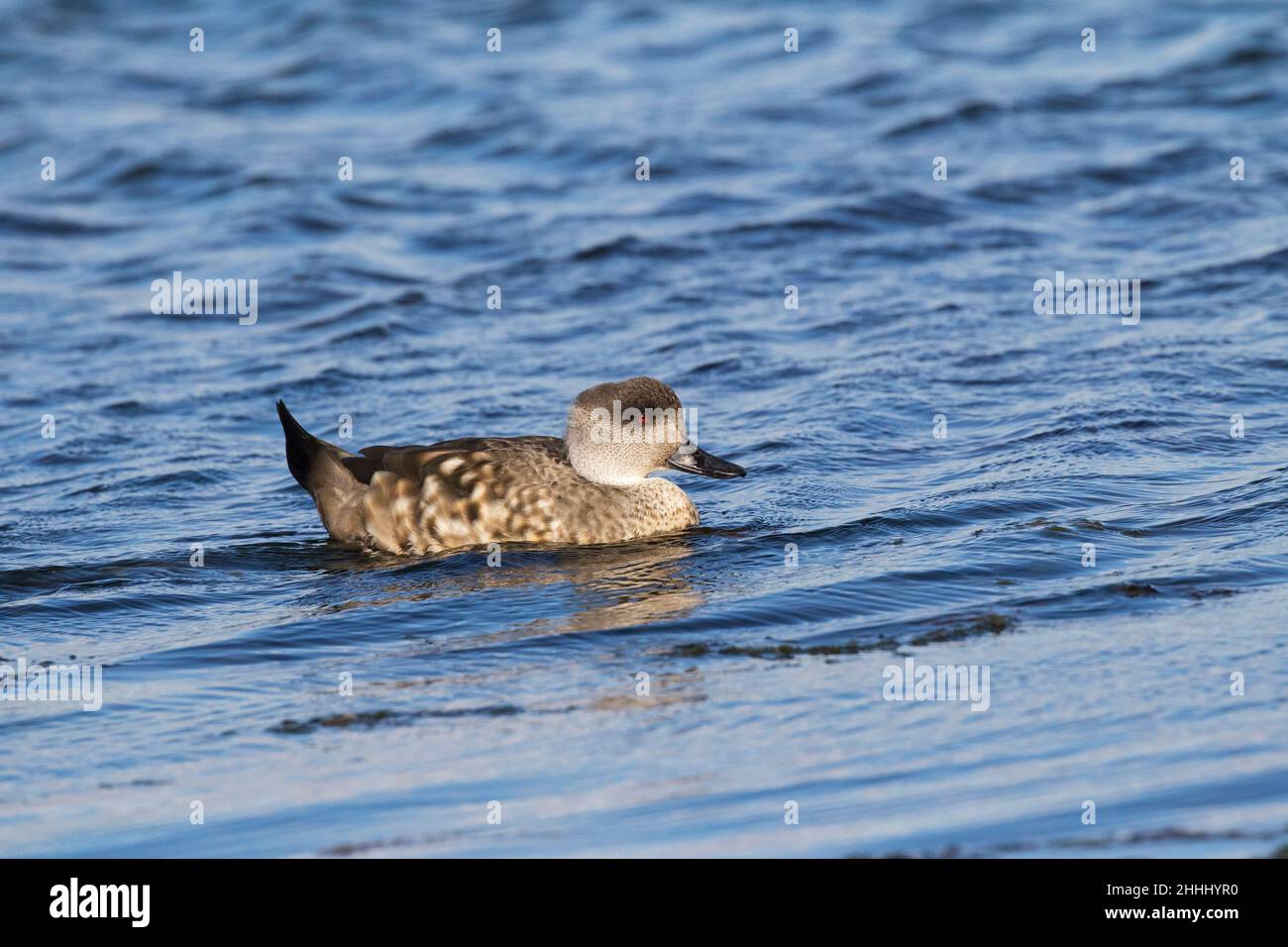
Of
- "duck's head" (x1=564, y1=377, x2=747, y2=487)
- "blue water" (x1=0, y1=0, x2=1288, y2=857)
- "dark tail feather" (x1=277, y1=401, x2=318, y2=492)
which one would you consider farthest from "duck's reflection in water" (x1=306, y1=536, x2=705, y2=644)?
"dark tail feather" (x1=277, y1=401, x2=318, y2=492)

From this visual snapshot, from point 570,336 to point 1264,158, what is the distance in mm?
7806

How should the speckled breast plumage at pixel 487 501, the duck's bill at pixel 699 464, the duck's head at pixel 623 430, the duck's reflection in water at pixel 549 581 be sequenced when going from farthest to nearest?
the duck's bill at pixel 699 464 < the duck's head at pixel 623 430 < the speckled breast plumage at pixel 487 501 < the duck's reflection in water at pixel 549 581

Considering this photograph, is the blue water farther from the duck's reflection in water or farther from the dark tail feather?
the dark tail feather

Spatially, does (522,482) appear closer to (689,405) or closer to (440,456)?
(440,456)

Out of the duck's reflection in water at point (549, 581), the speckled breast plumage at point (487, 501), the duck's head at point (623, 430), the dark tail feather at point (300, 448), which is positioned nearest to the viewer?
the duck's reflection in water at point (549, 581)

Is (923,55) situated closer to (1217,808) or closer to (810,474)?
(810,474)

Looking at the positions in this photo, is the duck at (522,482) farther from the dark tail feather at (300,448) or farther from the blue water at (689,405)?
the blue water at (689,405)

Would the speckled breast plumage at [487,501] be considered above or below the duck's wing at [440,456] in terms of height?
below

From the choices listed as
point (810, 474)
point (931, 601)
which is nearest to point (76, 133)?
point (810, 474)

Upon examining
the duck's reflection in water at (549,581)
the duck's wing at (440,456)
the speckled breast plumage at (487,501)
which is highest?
the duck's wing at (440,456)

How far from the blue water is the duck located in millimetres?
229

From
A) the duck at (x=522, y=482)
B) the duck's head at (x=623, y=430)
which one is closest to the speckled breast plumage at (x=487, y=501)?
the duck at (x=522, y=482)

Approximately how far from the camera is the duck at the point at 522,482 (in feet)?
32.0

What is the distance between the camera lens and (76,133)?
2192cm
